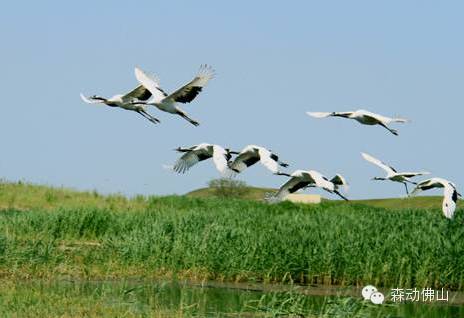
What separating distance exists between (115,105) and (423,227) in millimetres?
8020

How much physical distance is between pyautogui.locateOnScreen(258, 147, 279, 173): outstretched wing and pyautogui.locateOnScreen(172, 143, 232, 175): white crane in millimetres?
559

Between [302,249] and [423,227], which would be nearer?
[302,249]

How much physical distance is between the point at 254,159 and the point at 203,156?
3.72 ft

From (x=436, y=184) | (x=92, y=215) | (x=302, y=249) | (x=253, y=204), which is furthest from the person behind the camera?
(x=253, y=204)

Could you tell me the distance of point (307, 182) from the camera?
14164 mm

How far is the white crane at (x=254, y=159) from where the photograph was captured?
12.3 meters

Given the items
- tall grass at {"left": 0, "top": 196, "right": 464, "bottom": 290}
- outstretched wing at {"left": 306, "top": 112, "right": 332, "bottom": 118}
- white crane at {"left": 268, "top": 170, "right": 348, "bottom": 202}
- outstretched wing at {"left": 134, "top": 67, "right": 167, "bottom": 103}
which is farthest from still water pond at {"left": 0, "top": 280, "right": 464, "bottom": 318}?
outstretched wing at {"left": 134, "top": 67, "right": 167, "bottom": 103}

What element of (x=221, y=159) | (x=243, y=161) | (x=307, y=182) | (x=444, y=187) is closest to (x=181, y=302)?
(x=221, y=159)

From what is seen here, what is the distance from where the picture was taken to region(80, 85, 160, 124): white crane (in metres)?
15.5

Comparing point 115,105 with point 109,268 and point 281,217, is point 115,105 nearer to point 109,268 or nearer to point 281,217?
point 109,268

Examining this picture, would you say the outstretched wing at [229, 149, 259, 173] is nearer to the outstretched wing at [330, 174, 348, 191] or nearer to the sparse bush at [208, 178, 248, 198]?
the outstretched wing at [330, 174, 348, 191]

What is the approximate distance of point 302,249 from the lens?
60.7 feet

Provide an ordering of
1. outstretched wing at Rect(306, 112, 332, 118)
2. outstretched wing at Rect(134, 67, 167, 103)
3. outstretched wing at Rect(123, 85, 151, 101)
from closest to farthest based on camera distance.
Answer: outstretched wing at Rect(306, 112, 332, 118), outstretched wing at Rect(134, 67, 167, 103), outstretched wing at Rect(123, 85, 151, 101)

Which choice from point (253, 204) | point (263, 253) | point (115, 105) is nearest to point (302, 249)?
point (263, 253)
